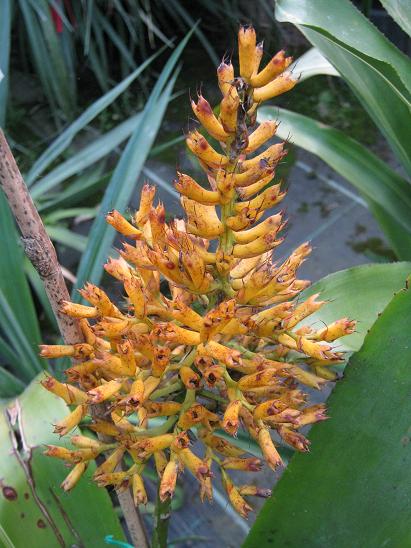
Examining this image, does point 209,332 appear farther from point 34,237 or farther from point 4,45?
point 4,45

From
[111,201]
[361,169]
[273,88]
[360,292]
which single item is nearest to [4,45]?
[111,201]

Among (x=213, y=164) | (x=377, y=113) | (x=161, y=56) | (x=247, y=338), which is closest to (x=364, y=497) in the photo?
(x=247, y=338)

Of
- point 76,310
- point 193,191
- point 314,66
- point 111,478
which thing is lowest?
point 111,478

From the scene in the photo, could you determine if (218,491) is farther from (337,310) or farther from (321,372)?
(321,372)

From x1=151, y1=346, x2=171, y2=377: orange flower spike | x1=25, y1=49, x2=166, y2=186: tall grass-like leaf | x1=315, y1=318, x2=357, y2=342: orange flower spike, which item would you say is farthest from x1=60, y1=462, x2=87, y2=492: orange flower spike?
x1=25, y1=49, x2=166, y2=186: tall grass-like leaf

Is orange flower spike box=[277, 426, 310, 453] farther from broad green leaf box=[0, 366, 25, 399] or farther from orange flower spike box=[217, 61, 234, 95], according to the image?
broad green leaf box=[0, 366, 25, 399]

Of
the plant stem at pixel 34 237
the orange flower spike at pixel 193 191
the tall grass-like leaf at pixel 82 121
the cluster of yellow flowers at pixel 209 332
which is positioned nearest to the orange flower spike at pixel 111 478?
the cluster of yellow flowers at pixel 209 332
